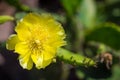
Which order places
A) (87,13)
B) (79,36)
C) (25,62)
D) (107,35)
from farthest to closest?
(87,13) → (79,36) → (107,35) → (25,62)

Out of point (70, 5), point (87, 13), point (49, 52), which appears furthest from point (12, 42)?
point (87, 13)

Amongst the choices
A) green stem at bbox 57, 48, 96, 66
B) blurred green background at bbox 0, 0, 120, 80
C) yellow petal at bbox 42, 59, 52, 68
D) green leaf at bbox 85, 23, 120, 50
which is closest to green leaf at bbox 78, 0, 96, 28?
blurred green background at bbox 0, 0, 120, 80

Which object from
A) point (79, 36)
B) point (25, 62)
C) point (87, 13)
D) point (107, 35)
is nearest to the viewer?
point (25, 62)

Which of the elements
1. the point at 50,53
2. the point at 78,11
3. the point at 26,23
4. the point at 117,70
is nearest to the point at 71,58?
the point at 50,53

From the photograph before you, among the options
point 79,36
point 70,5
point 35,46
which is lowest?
A: point 79,36

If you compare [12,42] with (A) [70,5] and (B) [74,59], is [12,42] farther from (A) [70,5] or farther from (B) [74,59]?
(A) [70,5]

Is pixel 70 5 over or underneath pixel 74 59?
over

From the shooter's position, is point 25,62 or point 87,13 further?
point 87,13
